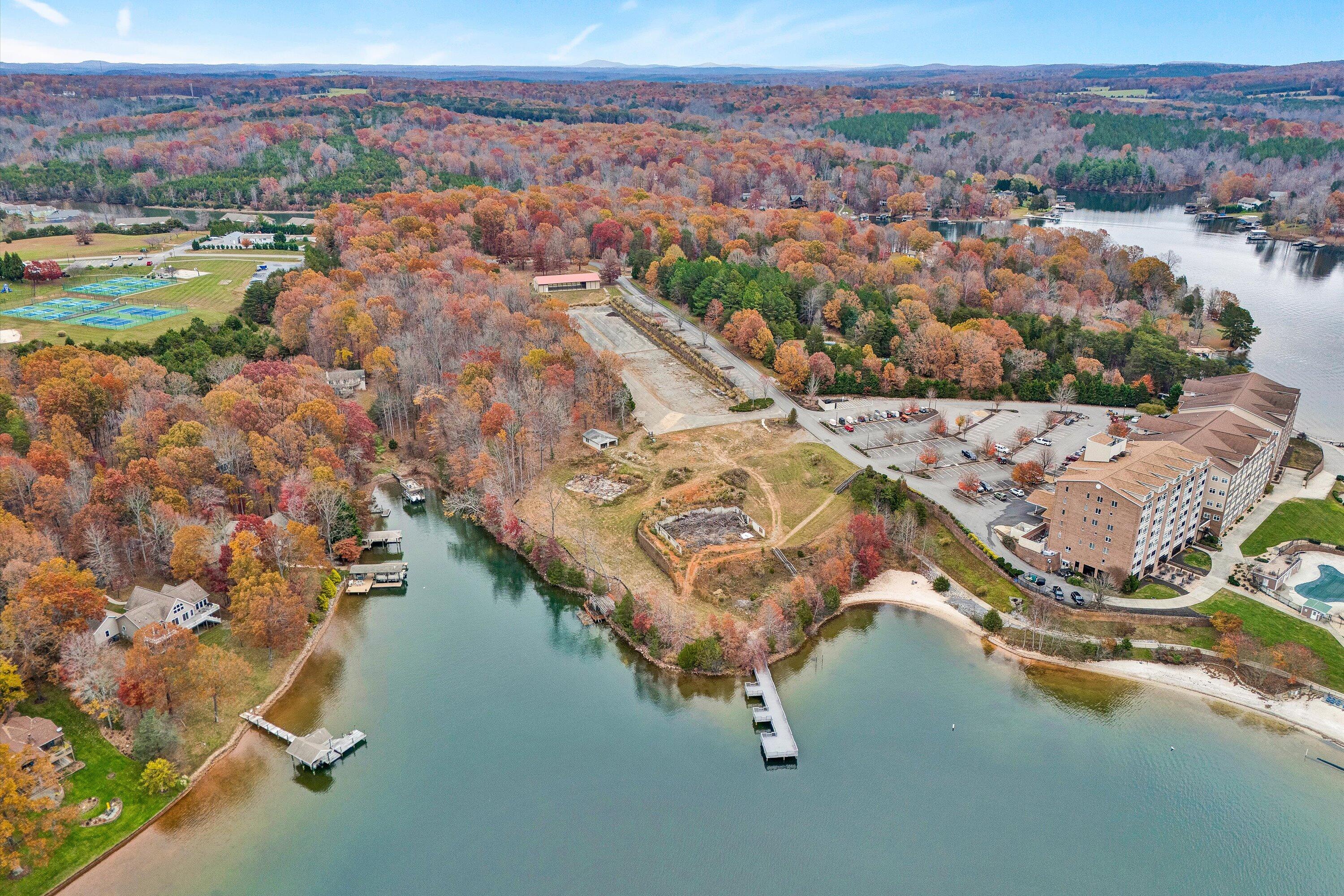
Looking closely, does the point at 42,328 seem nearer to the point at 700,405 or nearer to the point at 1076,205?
the point at 700,405

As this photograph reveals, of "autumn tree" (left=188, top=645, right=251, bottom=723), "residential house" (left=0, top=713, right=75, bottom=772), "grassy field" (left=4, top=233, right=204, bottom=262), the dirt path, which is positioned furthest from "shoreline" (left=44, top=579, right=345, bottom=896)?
"grassy field" (left=4, top=233, right=204, bottom=262)

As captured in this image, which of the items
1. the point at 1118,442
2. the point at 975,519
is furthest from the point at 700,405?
the point at 1118,442

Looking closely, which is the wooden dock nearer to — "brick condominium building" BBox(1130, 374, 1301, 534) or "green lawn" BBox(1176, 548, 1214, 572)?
"green lawn" BBox(1176, 548, 1214, 572)

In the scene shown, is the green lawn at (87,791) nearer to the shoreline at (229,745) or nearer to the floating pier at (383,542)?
the shoreline at (229,745)

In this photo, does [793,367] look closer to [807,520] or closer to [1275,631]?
[807,520]

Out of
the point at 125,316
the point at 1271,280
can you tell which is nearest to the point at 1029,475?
the point at 125,316

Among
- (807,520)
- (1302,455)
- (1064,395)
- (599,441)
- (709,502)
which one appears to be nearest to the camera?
(807,520)
